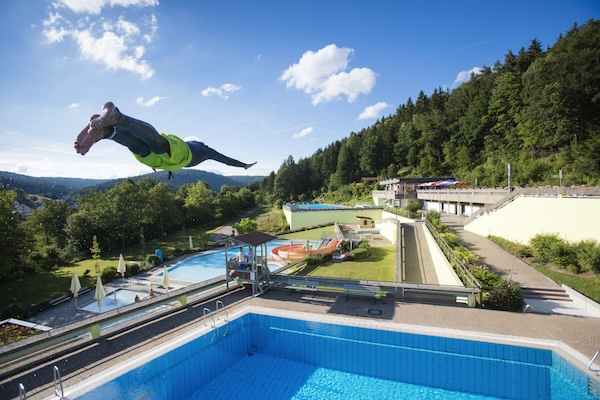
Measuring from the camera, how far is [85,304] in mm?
14234

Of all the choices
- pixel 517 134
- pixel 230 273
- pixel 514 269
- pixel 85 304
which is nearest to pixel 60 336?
pixel 230 273

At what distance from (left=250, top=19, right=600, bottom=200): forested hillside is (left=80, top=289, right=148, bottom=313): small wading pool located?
29.8 meters

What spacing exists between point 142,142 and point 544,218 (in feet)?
59.5

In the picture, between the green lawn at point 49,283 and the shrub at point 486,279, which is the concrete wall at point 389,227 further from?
the green lawn at point 49,283

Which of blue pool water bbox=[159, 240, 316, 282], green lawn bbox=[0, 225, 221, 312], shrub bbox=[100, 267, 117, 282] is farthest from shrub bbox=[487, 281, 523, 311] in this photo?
green lawn bbox=[0, 225, 221, 312]

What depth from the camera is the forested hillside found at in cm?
2875

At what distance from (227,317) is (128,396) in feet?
8.99

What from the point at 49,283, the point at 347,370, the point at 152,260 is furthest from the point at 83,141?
the point at 49,283

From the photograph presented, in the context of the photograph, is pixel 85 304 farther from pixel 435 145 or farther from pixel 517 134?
pixel 435 145

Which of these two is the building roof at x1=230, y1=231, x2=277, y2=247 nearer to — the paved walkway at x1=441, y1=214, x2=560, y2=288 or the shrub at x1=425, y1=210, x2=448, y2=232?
the paved walkway at x1=441, y1=214, x2=560, y2=288

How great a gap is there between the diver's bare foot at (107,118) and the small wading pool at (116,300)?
13.5 meters

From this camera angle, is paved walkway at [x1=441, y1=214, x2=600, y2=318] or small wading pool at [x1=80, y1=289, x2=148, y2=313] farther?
small wading pool at [x1=80, y1=289, x2=148, y2=313]

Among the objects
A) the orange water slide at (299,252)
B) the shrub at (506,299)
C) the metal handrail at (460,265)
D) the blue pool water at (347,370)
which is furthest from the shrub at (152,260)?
the shrub at (506,299)

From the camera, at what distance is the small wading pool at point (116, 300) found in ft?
45.6
